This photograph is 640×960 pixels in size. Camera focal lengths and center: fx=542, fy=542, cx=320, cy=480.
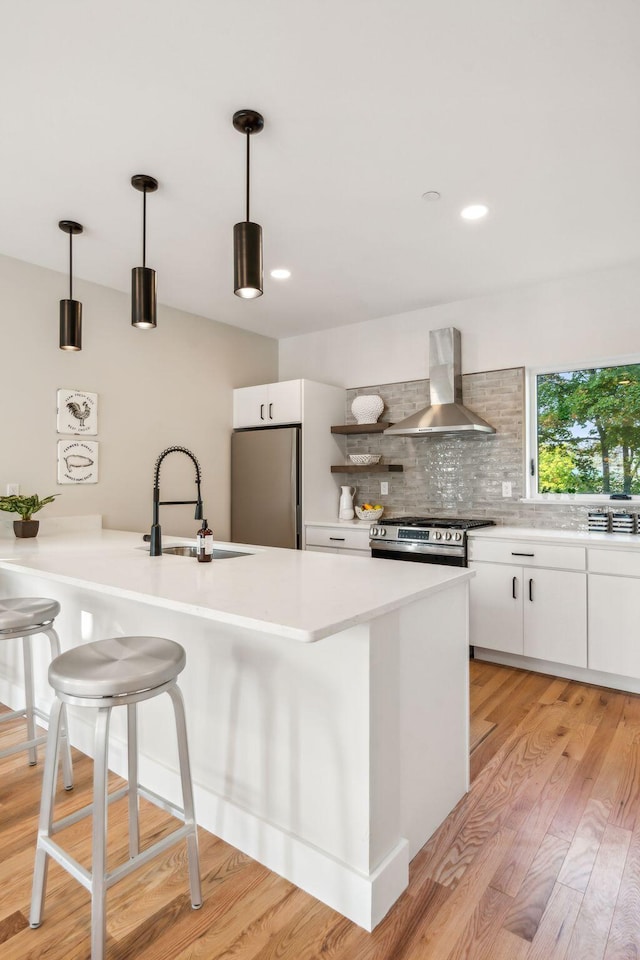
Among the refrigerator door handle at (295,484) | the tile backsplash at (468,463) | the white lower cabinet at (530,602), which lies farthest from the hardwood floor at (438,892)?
the refrigerator door handle at (295,484)

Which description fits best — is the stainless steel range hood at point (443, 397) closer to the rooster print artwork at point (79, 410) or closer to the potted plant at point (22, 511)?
the rooster print artwork at point (79, 410)

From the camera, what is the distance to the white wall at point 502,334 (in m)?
3.47

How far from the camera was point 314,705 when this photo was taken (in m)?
1.55

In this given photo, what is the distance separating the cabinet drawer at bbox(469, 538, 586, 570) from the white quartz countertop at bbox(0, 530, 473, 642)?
155cm

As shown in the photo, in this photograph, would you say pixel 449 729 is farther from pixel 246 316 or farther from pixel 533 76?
pixel 246 316

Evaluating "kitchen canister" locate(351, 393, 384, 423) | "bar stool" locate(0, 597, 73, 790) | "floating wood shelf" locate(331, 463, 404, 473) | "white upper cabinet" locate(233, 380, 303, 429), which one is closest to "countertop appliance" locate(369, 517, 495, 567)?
"floating wood shelf" locate(331, 463, 404, 473)

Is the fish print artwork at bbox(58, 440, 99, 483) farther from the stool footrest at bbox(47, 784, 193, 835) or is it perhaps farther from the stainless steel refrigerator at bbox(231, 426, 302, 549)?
the stool footrest at bbox(47, 784, 193, 835)

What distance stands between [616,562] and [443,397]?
5.43ft

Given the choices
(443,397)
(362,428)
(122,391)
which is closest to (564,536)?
(443,397)

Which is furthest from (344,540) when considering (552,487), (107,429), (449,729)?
(449,729)

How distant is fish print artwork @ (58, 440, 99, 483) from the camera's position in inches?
137

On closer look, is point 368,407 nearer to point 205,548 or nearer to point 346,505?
point 346,505

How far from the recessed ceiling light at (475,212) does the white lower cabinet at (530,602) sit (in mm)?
1875

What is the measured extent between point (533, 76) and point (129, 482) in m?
3.25
